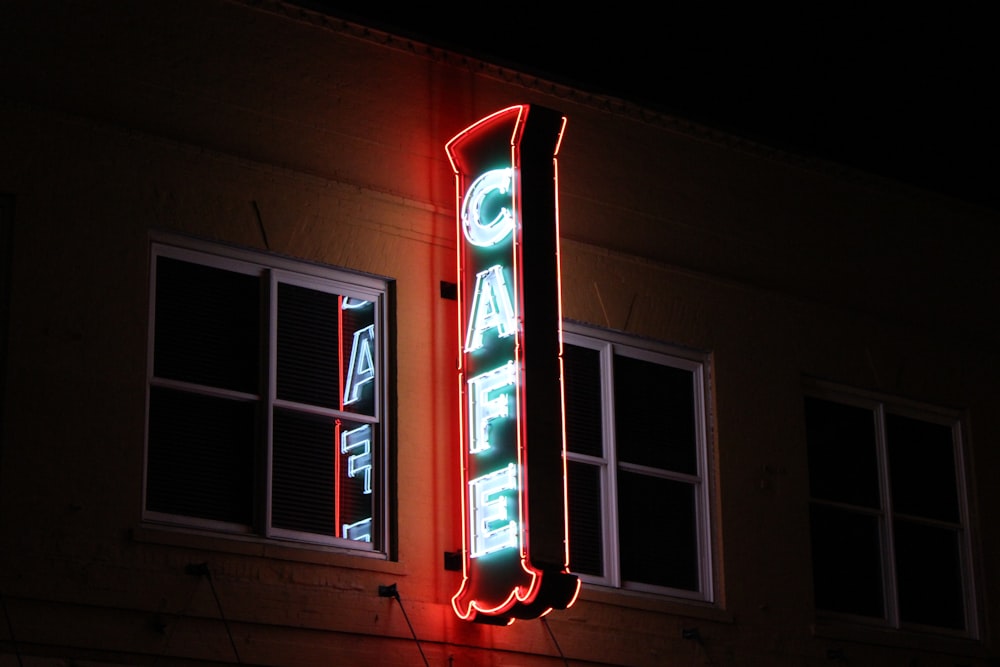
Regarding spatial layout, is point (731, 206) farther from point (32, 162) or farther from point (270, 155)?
point (32, 162)

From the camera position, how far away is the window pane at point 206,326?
38.2ft

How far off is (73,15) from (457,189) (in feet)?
9.63

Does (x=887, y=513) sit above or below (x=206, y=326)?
below

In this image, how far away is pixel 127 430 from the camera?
11078mm

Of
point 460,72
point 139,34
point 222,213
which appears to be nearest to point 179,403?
point 222,213

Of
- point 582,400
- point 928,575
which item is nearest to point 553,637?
point 582,400

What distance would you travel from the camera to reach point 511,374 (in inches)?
459

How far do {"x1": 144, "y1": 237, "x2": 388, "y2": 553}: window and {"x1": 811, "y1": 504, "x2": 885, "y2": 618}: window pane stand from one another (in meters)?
4.35

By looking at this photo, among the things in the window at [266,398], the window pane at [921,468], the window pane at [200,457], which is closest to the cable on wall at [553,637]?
the window at [266,398]

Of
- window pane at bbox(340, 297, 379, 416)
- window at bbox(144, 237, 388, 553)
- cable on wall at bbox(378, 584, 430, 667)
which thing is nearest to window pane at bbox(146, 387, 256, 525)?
window at bbox(144, 237, 388, 553)

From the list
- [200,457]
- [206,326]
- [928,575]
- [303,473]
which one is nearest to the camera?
[200,457]

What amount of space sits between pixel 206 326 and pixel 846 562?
6126 millimetres

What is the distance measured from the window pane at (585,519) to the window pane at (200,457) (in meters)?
2.71

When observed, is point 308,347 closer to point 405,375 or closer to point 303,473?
point 405,375
